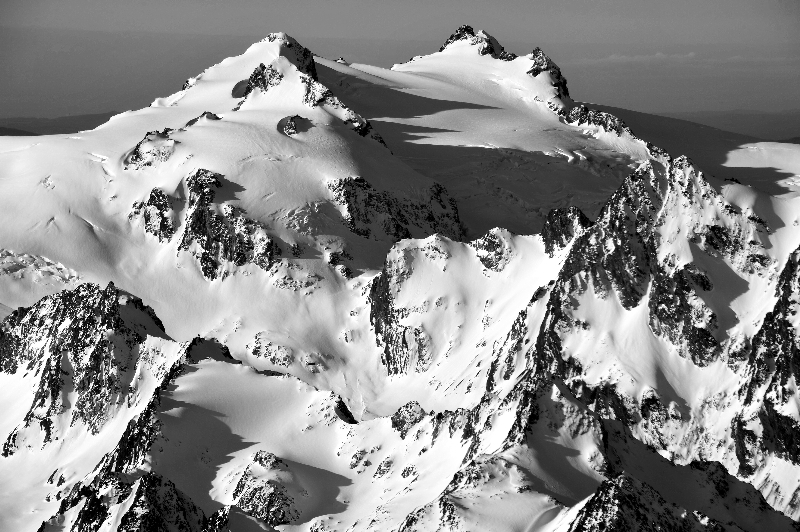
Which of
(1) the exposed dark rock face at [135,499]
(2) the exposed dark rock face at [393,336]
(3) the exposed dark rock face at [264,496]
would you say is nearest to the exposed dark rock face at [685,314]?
(2) the exposed dark rock face at [393,336]

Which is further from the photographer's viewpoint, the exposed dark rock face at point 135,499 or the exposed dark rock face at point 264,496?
the exposed dark rock face at point 264,496

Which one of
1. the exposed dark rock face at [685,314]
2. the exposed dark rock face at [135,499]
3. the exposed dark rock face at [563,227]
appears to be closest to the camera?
the exposed dark rock face at [135,499]

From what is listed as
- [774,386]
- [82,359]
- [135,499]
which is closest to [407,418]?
[135,499]

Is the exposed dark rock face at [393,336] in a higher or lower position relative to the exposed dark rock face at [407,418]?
lower

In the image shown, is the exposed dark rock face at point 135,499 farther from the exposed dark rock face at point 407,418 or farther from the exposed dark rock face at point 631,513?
the exposed dark rock face at point 631,513

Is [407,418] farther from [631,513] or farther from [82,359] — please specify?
[631,513]

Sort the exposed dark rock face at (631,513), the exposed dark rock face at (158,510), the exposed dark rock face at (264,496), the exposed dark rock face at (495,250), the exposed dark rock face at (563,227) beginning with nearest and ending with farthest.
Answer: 1. the exposed dark rock face at (631,513)
2. the exposed dark rock face at (158,510)
3. the exposed dark rock face at (264,496)
4. the exposed dark rock face at (563,227)
5. the exposed dark rock face at (495,250)
